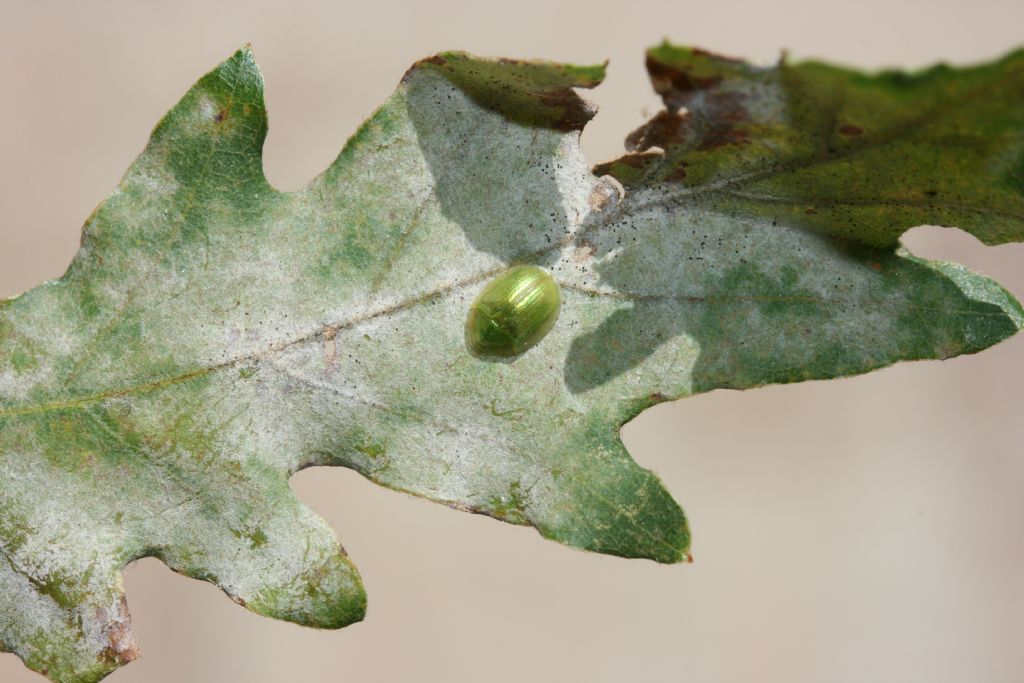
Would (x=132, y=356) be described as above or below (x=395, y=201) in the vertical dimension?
below

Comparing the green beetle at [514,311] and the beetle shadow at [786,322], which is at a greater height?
the beetle shadow at [786,322]

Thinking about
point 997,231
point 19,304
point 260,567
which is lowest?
point 260,567

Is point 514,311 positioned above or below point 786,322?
below

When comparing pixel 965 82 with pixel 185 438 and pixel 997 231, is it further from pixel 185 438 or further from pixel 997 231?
pixel 185 438

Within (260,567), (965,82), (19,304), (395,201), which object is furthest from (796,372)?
(19,304)

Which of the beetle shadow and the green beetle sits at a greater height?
the beetle shadow

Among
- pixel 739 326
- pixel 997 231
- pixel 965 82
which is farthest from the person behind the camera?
pixel 739 326

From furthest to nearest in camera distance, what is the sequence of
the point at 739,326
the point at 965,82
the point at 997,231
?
the point at 739,326, the point at 997,231, the point at 965,82

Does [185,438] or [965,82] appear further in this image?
[185,438]
